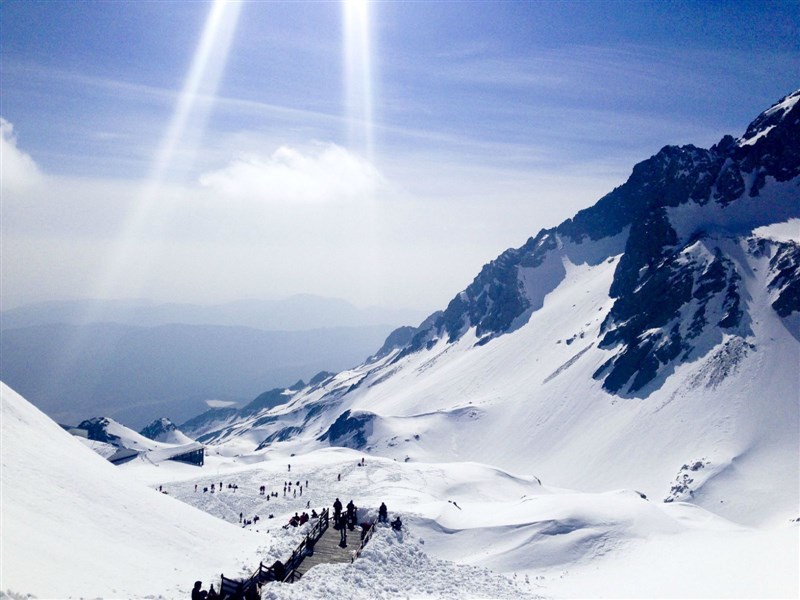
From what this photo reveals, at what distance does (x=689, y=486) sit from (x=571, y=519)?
198 ft

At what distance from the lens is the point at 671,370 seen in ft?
401

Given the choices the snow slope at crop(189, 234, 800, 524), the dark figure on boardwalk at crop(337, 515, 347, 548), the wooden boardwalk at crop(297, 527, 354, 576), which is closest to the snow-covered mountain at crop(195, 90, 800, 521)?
the snow slope at crop(189, 234, 800, 524)

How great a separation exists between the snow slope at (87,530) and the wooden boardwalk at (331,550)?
2.44 meters

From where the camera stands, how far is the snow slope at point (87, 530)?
19.8 metres

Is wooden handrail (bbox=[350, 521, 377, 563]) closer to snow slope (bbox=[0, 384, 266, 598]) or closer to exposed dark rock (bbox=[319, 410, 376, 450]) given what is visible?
snow slope (bbox=[0, 384, 266, 598])

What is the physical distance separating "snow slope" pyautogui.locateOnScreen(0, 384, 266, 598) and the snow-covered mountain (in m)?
79.0

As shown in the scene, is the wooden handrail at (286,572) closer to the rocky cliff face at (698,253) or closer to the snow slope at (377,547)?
the snow slope at (377,547)

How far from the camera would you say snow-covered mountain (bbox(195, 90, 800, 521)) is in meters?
98.4

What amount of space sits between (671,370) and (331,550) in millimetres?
109582

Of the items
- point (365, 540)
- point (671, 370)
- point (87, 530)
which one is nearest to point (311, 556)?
point (365, 540)

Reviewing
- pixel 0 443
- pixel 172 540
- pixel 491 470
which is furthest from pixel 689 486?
pixel 0 443

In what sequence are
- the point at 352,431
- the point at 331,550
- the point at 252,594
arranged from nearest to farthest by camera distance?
the point at 252,594
the point at 331,550
the point at 352,431

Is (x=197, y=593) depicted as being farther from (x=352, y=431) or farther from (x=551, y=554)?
(x=352, y=431)

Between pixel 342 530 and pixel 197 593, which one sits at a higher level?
pixel 342 530
